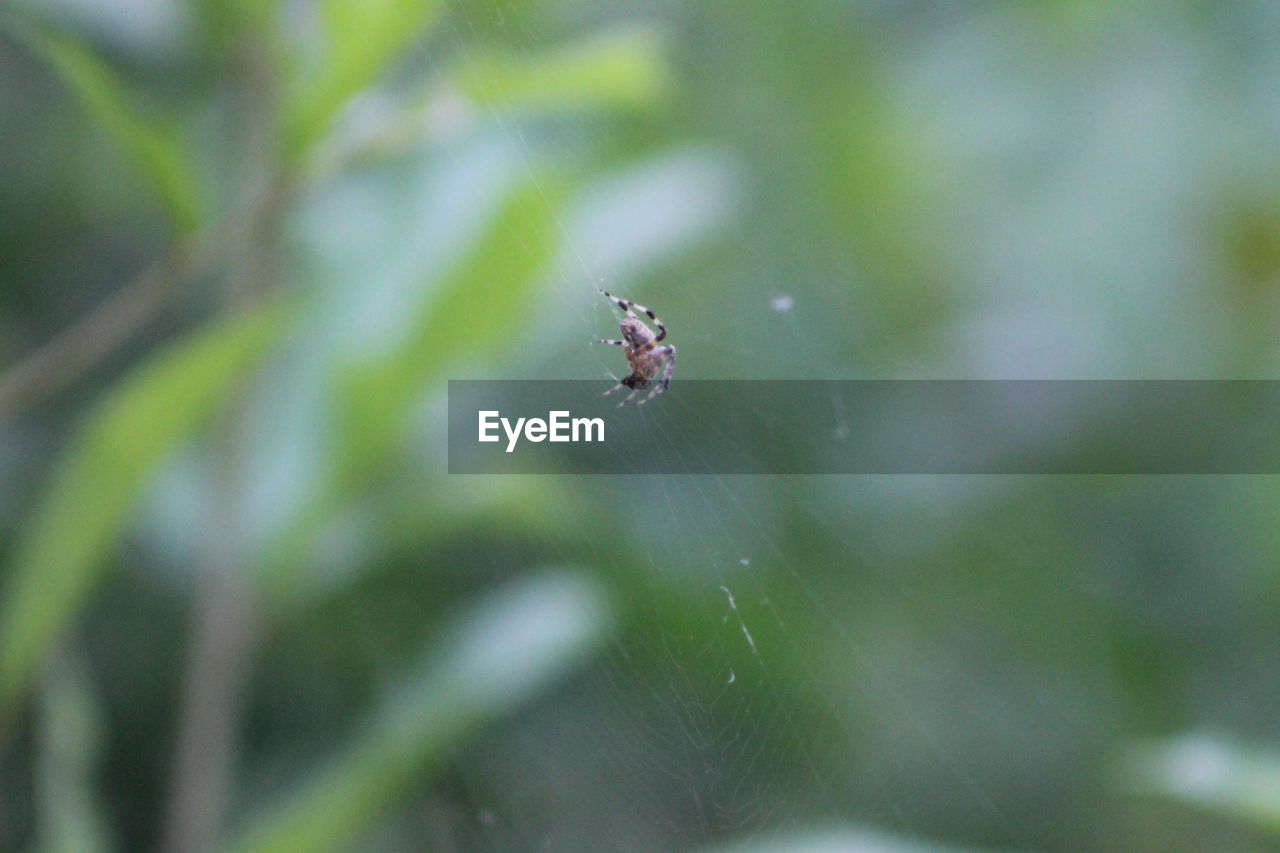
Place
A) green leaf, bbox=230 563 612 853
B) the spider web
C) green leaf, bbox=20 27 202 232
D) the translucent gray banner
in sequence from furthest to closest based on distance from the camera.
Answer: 1. the translucent gray banner
2. the spider web
3. green leaf, bbox=230 563 612 853
4. green leaf, bbox=20 27 202 232

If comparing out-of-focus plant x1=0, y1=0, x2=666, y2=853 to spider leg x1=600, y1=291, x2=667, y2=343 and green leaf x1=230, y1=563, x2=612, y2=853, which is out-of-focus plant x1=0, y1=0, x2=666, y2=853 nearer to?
green leaf x1=230, y1=563, x2=612, y2=853

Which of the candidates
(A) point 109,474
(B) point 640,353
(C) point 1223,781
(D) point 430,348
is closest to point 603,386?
(B) point 640,353

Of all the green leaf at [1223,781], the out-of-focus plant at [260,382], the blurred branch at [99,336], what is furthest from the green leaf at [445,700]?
the green leaf at [1223,781]

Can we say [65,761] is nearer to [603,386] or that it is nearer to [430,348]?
[430,348]

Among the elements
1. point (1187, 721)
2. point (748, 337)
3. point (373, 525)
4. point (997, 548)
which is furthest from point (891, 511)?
point (373, 525)

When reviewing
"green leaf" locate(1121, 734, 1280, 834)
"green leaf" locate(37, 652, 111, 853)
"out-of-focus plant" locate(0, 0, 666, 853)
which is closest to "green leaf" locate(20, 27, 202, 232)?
"out-of-focus plant" locate(0, 0, 666, 853)

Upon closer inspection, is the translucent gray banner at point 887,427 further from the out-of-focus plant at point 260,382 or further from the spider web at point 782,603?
the out-of-focus plant at point 260,382

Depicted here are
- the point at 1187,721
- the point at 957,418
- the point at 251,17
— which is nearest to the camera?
the point at 251,17

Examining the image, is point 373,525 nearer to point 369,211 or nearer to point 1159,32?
point 369,211
